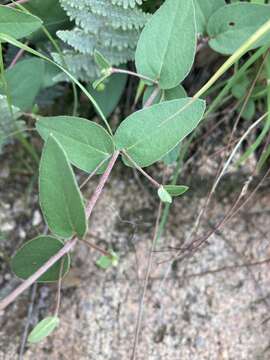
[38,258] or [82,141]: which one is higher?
[82,141]

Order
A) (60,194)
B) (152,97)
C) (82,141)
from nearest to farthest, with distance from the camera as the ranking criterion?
(60,194) < (82,141) < (152,97)

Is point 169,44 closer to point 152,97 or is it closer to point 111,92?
point 152,97

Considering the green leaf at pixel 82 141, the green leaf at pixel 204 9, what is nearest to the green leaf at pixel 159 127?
the green leaf at pixel 82 141

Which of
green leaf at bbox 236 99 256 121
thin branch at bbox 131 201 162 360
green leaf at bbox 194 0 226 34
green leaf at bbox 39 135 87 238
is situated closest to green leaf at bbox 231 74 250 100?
green leaf at bbox 236 99 256 121

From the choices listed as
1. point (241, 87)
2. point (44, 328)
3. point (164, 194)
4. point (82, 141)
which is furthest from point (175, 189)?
point (241, 87)

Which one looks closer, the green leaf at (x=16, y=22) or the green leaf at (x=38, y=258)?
the green leaf at (x=38, y=258)

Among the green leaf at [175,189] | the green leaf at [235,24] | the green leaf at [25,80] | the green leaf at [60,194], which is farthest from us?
the green leaf at [25,80]

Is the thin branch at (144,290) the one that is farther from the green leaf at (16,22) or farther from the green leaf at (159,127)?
the green leaf at (16,22)

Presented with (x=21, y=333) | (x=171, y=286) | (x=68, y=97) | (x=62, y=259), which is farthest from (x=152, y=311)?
(x=68, y=97)
